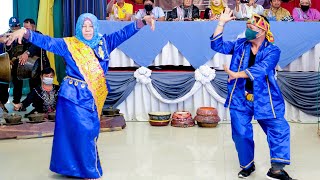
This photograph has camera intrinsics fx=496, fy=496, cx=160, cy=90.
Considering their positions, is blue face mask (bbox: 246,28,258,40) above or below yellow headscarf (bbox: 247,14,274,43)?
below

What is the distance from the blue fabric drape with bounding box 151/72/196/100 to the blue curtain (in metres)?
2.14

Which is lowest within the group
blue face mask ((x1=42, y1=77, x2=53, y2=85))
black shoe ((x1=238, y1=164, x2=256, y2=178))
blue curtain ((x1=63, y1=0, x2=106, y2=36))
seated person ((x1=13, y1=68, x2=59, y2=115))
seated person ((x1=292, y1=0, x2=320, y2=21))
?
black shoe ((x1=238, y1=164, x2=256, y2=178))

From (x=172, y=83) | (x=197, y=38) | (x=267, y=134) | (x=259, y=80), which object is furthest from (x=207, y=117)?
(x=259, y=80)

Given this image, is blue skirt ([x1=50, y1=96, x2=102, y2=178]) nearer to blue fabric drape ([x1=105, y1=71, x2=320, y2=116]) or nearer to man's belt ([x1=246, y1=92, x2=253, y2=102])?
man's belt ([x1=246, y1=92, x2=253, y2=102])

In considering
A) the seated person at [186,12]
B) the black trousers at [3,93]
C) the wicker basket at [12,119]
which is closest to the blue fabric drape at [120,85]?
the seated person at [186,12]

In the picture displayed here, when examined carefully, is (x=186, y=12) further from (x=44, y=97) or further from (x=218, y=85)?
(x=44, y=97)

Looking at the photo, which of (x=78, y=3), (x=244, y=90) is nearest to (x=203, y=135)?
(x=244, y=90)

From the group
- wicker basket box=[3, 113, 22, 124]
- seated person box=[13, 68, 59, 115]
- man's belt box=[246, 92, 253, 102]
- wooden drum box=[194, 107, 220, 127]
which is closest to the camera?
man's belt box=[246, 92, 253, 102]

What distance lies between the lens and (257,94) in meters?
3.62

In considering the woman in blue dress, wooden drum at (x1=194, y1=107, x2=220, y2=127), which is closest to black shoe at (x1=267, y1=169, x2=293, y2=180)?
the woman in blue dress

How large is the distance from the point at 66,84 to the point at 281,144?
1.64 m

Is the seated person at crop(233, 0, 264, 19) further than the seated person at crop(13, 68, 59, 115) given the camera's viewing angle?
Yes

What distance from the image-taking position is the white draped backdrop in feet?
19.8

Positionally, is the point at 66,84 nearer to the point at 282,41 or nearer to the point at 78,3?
the point at 282,41
